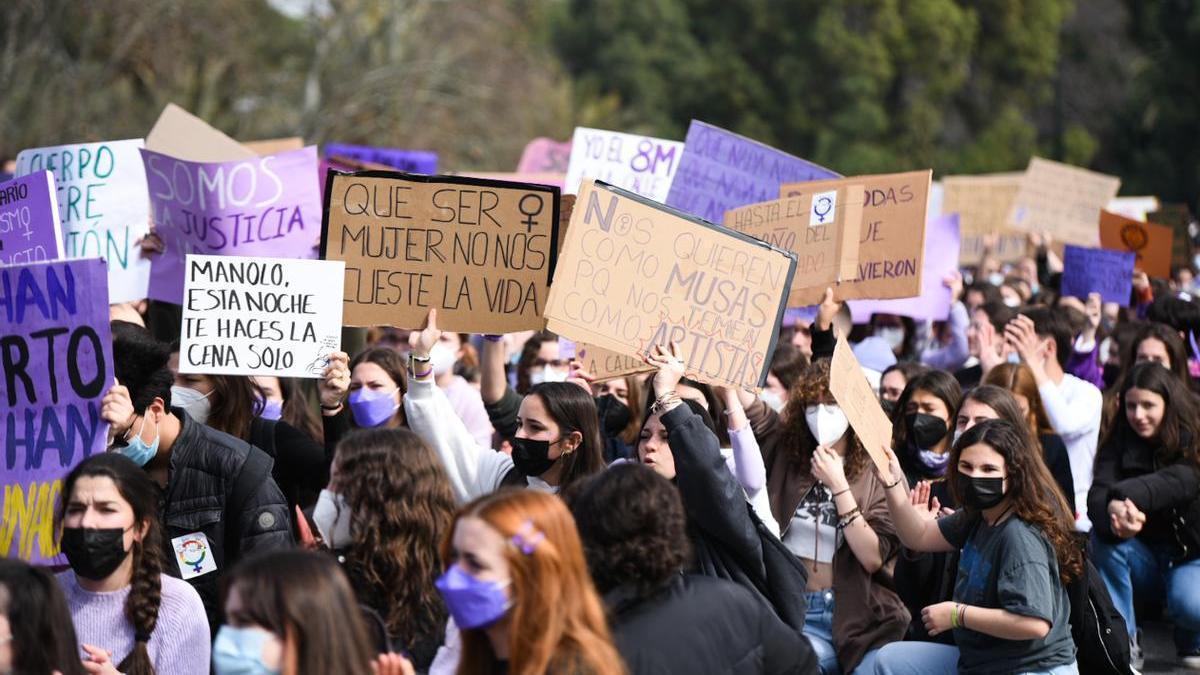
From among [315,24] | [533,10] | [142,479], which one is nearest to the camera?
[142,479]

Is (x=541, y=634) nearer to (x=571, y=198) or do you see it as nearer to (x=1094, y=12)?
(x=571, y=198)

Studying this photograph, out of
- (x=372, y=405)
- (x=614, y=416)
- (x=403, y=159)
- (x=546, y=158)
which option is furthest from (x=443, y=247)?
(x=403, y=159)

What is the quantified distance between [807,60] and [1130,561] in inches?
1414

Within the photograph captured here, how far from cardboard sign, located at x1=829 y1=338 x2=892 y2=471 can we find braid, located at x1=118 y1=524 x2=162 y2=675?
6.98ft

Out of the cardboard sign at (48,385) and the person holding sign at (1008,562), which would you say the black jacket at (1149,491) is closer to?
the person holding sign at (1008,562)

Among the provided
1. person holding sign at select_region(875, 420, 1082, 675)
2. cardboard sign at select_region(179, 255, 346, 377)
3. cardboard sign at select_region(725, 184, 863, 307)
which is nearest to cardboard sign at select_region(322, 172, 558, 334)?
cardboard sign at select_region(179, 255, 346, 377)

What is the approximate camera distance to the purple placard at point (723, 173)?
8.70 metres

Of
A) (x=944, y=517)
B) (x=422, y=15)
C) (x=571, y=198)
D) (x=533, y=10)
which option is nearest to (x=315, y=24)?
(x=422, y=15)

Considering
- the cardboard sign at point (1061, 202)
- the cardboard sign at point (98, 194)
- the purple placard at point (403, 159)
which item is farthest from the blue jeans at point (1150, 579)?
the purple placard at point (403, 159)

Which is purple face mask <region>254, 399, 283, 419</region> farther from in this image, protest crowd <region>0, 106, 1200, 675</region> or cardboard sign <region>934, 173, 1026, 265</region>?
cardboard sign <region>934, 173, 1026, 265</region>

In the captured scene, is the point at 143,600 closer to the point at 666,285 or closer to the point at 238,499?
the point at 238,499

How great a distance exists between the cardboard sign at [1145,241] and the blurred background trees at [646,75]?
1507 centimetres

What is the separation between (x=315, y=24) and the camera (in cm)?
2898

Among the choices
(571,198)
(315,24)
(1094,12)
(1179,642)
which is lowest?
(1179,642)
